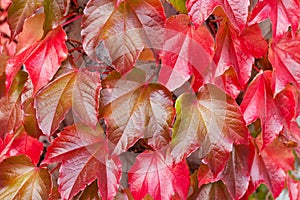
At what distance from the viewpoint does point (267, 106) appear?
85cm

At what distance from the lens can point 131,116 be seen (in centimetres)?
74

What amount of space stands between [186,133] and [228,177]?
16 centimetres

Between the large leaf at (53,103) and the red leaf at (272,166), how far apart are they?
40cm

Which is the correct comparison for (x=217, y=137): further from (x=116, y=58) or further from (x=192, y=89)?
(x=116, y=58)

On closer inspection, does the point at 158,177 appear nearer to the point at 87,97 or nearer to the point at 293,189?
the point at 87,97

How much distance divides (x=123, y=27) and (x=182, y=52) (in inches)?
4.2

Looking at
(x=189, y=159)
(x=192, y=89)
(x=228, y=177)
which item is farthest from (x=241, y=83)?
(x=189, y=159)

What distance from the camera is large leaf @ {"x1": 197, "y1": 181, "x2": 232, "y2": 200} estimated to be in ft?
2.94

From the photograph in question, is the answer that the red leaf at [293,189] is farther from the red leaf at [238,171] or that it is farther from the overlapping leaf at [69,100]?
the overlapping leaf at [69,100]

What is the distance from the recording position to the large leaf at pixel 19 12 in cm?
75

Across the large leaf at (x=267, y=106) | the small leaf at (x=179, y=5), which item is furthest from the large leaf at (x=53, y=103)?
the large leaf at (x=267, y=106)

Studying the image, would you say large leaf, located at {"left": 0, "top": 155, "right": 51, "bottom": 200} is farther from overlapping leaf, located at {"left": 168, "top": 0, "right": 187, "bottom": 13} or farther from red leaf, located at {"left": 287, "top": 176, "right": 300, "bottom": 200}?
red leaf, located at {"left": 287, "top": 176, "right": 300, "bottom": 200}

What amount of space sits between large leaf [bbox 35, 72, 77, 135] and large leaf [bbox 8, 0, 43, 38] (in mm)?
111

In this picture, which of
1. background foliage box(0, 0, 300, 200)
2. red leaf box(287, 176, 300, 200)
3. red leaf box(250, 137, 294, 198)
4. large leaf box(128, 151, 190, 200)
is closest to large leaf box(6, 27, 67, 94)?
background foliage box(0, 0, 300, 200)
